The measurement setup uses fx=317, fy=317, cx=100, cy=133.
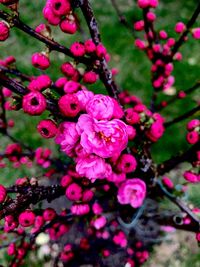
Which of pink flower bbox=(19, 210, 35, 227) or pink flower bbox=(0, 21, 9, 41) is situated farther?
pink flower bbox=(19, 210, 35, 227)

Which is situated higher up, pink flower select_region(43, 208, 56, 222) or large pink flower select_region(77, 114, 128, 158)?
large pink flower select_region(77, 114, 128, 158)

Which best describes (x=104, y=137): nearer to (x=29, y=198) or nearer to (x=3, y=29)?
(x=29, y=198)

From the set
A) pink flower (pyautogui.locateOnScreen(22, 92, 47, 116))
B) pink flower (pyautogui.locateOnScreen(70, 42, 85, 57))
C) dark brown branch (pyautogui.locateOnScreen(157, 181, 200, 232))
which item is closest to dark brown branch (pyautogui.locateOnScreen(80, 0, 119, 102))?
pink flower (pyautogui.locateOnScreen(70, 42, 85, 57))

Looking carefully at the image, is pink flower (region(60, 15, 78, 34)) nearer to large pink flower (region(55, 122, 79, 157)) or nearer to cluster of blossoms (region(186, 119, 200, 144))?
large pink flower (region(55, 122, 79, 157))

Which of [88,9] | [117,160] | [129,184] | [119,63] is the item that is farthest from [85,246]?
[119,63]

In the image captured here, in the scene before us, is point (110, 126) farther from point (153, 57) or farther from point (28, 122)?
point (28, 122)

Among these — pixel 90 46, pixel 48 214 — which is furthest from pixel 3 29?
pixel 48 214

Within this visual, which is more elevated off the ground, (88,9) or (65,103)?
(88,9)
